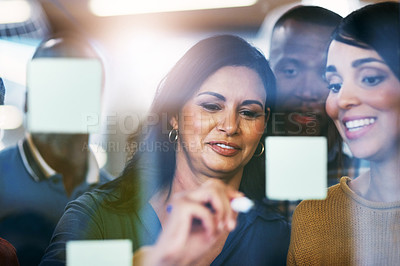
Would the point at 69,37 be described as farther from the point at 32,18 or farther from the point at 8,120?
the point at 8,120

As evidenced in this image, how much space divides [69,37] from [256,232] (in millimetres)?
1054

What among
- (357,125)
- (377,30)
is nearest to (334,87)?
(357,125)

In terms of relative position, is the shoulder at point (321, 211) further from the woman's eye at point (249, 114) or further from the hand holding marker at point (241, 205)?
the woman's eye at point (249, 114)

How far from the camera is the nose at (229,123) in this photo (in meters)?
1.47

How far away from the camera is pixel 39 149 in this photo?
153 centimetres

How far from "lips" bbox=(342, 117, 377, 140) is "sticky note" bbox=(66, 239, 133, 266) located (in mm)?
949

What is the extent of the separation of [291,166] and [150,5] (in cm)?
84

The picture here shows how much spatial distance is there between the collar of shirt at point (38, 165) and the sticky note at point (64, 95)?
69 mm

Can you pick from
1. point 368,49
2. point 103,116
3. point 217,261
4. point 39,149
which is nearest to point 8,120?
point 39,149

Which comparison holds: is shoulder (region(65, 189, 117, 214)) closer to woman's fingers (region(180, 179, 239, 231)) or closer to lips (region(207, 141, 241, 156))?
woman's fingers (region(180, 179, 239, 231))

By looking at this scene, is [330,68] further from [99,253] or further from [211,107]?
[99,253]

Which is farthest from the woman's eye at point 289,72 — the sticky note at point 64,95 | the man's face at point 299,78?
the sticky note at point 64,95

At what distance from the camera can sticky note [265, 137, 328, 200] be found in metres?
1.54

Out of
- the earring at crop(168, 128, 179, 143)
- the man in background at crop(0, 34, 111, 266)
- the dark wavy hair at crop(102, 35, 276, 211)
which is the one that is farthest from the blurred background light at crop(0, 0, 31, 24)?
the earring at crop(168, 128, 179, 143)
